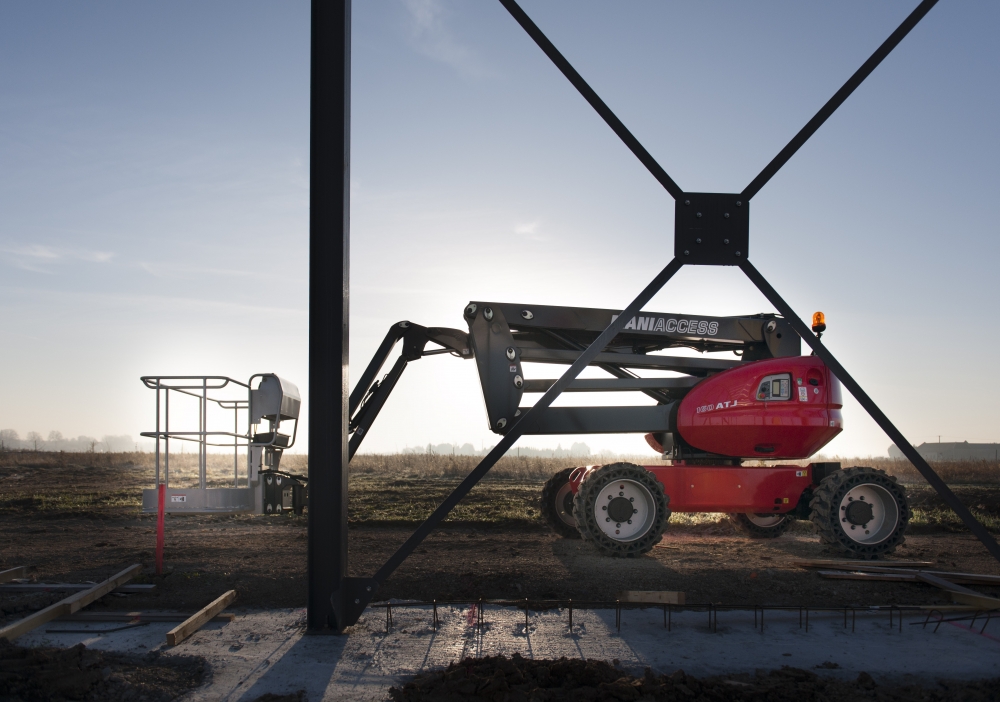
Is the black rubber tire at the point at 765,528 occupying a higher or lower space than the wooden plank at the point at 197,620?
lower

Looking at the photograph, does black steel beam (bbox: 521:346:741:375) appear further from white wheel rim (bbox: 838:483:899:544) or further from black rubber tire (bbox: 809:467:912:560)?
white wheel rim (bbox: 838:483:899:544)

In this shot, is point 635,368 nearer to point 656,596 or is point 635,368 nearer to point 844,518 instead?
point 844,518

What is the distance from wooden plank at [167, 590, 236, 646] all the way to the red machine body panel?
4.47m

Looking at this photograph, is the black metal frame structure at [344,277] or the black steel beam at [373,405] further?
the black steel beam at [373,405]

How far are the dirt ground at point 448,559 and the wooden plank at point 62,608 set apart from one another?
0.14 m

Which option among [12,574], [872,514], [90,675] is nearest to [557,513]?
[872,514]

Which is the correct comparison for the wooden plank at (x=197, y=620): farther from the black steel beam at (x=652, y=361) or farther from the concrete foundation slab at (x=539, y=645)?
the black steel beam at (x=652, y=361)

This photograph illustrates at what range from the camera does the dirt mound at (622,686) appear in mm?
4301

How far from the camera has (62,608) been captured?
6.36 meters

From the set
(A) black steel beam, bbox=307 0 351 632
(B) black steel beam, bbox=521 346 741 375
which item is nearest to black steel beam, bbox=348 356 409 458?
(B) black steel beam, bbox=521 346 741 375

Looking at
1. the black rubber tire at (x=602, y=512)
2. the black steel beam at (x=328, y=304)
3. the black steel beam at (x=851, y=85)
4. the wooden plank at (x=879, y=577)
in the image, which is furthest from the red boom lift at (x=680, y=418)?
the black steel beam at (x=851, y=85)

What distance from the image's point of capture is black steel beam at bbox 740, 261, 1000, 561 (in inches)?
231

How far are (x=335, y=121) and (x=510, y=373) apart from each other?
413 centimetres

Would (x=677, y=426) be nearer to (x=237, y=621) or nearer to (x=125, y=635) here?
(x=237, y=621)
